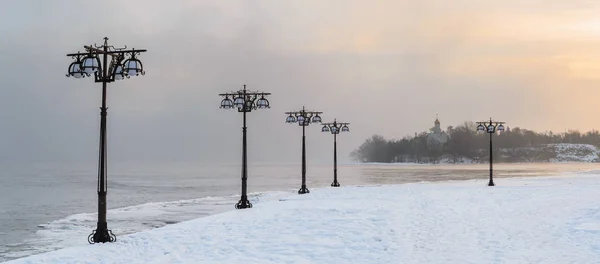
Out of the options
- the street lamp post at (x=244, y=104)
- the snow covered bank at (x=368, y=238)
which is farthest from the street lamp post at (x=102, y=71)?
the street lamp post at (x=244, y=104)

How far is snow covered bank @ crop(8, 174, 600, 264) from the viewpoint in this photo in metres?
12.1

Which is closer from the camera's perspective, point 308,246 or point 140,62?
point 308,246

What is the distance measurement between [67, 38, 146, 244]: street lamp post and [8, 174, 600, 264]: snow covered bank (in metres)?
0.79

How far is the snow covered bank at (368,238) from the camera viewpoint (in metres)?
12.1

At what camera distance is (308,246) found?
43.7 feet

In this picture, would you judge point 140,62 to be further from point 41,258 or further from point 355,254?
point 355,254

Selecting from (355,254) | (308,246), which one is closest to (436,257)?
(355,254)

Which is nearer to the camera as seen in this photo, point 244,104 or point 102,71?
point 102,71

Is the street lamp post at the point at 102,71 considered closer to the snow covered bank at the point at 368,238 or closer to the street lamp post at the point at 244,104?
the snow covered bank at the point at 368,238

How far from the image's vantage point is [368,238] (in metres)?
14.3

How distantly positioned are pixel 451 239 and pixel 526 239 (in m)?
1.81

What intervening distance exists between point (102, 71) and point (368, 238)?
25.3ft

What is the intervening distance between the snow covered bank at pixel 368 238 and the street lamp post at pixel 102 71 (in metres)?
0.79

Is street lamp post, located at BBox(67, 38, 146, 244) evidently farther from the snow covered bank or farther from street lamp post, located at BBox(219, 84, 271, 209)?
street lamp post, located at BBox(219, 84, 271, 209)
